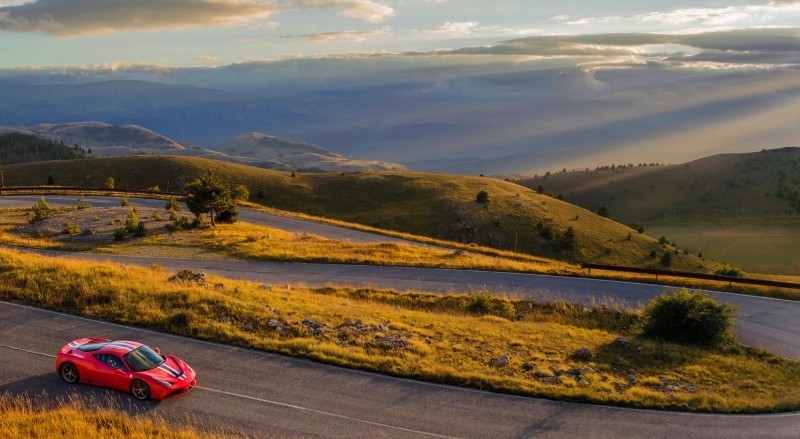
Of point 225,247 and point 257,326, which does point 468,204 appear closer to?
point 225,247

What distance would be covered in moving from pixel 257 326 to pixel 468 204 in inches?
2399

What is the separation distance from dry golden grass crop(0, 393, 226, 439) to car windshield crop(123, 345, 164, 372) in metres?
1.21

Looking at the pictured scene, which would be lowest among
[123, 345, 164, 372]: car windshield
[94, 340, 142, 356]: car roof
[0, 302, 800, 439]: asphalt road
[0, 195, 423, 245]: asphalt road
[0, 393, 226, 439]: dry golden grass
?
[0, 195, 423, 245]: asphalt road

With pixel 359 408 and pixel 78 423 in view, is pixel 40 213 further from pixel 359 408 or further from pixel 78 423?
pixel 359 408

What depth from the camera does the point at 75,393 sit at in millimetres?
16391

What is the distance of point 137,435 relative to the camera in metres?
13.8

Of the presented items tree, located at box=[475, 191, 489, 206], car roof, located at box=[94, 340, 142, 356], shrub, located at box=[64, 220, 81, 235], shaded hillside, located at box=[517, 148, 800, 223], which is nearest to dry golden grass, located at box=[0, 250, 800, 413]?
car roof, located at box=[94, 340, 142, 356]

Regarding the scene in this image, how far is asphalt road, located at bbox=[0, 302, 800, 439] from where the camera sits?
15320 mm

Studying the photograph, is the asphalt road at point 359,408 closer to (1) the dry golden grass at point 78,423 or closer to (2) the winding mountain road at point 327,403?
(2) the winding mountain road at point 327,403

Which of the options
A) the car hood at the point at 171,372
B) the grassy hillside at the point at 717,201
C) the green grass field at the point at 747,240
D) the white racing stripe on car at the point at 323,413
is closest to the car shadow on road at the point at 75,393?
the car hood at the point at 171,372

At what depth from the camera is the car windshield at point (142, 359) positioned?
54.1ft

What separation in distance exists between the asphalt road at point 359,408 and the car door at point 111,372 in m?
0.29

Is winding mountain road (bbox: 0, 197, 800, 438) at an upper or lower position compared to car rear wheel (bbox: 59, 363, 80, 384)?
lower

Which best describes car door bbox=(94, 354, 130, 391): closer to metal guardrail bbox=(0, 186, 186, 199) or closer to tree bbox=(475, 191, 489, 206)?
metal guardrail bbox=(0, 186, 186, 199)
